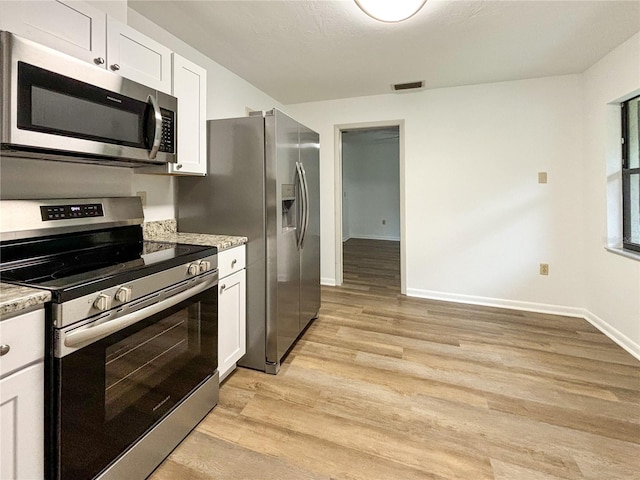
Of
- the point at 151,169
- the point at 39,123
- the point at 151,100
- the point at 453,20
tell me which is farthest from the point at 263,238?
the point at 453,20

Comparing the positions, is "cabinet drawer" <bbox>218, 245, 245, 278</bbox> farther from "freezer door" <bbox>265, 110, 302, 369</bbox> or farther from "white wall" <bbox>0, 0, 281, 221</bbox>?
"white wall" <bbox>0, 0, 281, 221</bbox>

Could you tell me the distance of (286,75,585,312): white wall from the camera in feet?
10.4

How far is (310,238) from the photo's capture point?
8.86 ft

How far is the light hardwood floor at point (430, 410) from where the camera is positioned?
1.39 m

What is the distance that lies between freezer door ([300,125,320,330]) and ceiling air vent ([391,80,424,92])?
1310mm

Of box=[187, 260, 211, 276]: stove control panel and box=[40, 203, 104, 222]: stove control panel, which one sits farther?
box=[187, 260, 211, 276]: stove control panel

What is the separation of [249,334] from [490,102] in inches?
131

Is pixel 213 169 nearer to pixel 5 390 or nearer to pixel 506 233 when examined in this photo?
pixel 5 390

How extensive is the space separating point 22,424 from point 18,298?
1.21ft

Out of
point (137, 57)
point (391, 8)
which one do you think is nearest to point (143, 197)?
point (137, 57)

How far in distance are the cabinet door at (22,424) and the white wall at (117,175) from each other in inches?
33.0

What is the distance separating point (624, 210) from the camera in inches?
107

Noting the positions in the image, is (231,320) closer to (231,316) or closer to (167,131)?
(231,316)

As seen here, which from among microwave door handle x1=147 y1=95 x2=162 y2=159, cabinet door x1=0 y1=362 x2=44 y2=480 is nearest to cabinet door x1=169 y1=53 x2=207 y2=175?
microwave door handle x1=147 y1=95 x2=162 y2=159
